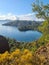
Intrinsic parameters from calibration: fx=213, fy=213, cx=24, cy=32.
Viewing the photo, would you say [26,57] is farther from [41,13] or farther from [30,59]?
[41,13]

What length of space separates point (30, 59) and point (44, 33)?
2275 cm

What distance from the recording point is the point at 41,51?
1041cm

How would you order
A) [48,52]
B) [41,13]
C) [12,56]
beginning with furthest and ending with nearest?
[41,13] < [48,52] < [12,56]

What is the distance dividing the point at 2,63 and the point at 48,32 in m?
22.1

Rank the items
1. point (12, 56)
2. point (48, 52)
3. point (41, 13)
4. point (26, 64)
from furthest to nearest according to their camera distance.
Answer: point (41, 13) < point (48, 52) < point (12, 56) < point (26, 64)

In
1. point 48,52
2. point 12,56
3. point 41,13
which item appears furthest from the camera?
point 41,13

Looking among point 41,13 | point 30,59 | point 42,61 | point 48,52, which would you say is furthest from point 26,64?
point 41,13

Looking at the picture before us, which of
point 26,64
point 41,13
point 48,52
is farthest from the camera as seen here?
point 41,13

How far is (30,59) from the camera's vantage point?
589 cm

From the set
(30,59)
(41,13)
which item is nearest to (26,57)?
(30,59)

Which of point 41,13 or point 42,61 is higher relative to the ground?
point 42,61

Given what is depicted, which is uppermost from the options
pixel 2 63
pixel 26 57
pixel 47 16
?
pixel 26 57

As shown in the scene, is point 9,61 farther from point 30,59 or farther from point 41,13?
point 41,13

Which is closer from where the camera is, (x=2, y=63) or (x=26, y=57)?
(x=26, y=57)
